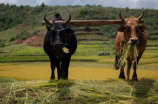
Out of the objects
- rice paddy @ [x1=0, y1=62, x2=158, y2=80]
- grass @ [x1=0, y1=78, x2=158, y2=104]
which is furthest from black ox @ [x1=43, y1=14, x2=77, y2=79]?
rice paddy @ [x1=0, y1=62, x2=158, y2=80]

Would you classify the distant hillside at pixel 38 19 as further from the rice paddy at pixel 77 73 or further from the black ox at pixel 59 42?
the black ox at pixel 59 42

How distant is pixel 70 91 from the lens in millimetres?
4309

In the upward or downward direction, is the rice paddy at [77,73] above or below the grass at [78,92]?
below

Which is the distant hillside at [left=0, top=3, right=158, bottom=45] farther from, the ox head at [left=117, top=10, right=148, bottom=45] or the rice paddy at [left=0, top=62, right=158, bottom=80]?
the ox head at [left=117, top=10, right=148, bottom=45]

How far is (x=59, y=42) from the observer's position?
4.74 m

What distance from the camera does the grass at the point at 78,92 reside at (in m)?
4.07

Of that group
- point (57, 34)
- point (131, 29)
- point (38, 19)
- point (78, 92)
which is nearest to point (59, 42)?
point (57, 34)

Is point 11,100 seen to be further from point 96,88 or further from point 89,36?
point 89,36

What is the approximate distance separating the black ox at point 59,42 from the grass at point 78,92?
98 cm

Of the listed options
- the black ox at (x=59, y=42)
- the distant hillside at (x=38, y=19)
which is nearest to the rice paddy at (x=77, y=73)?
the black ox at (x=59, y=42)

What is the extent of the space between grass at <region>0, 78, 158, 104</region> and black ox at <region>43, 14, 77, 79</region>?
3.21ft

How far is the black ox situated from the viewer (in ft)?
16.0

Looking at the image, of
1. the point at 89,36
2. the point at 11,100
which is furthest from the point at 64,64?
the point at 89,36

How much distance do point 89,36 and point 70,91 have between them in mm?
32778
